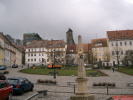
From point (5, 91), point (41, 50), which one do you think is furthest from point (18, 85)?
point (41, 50)

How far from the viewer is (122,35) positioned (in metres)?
69.8

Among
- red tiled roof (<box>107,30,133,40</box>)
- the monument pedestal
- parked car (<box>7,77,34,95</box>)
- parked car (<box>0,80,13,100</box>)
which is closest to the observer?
parked car (<box>0,80,13,100</box>)

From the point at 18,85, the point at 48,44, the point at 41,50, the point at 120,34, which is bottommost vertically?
the point at 18,85

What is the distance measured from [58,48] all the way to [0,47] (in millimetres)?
31298

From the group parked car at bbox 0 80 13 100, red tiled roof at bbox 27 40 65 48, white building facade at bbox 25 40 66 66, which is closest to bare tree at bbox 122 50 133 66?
white building facade at bbox 25 40 66 66

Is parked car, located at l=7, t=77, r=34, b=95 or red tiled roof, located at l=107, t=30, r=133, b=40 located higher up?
red tiled roof, located at l=107, t=30, r=133, b=40

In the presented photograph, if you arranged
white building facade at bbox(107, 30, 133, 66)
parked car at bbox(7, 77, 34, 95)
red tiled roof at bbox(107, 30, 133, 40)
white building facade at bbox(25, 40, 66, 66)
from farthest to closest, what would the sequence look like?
white building facade at bbox(25, 40, 66, 66) < red tiled roof at bbox(107, 30, 133, 40) < white building facade at bbox(107, 30, 133, 66) < parked car at bbox(7, 77, 34, 95)

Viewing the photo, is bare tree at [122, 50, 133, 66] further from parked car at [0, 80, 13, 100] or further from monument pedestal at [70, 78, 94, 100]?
parked car at [0, 80, 13, 100]

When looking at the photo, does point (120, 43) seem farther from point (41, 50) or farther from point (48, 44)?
point (41, 50)

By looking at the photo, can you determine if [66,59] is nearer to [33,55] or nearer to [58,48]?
[58,48]

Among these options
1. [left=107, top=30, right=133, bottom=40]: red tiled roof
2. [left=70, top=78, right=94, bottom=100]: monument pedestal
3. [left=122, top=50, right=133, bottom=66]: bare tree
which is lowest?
[left=70, top=78, right=94, bottom=100]: monument pedestal

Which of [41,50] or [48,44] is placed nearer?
[41,50]

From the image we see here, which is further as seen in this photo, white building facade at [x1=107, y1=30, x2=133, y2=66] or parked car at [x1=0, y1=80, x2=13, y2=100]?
white building facade at [x1=107, y1=30, x2=133, y2=66]

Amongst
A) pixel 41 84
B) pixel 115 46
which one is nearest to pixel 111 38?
pixel 115 46
